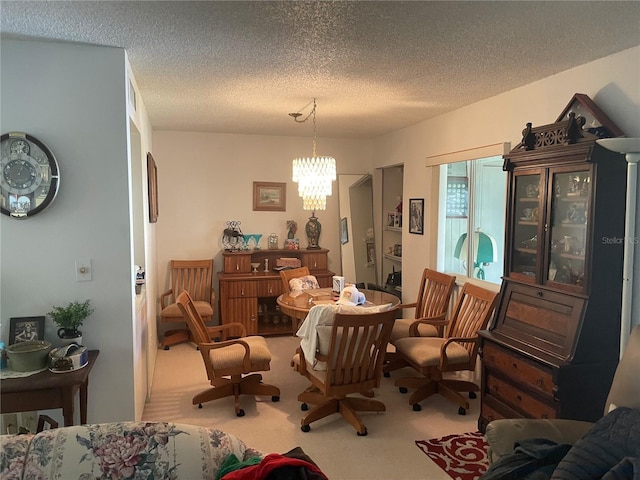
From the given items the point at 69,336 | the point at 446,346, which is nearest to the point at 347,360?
the point at 446,346

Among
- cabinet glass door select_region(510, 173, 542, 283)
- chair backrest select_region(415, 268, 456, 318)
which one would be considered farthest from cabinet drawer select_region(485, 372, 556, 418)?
chair backrest select_region(415, 268, 456, 318)

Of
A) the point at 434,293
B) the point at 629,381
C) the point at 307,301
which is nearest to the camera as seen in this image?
the point at 629,381

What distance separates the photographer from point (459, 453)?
2949 millimetres

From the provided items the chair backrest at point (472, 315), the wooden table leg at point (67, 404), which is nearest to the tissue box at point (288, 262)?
the chair backrest at point (472, 315)

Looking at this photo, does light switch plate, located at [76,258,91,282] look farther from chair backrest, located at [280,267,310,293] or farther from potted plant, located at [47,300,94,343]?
chair backrest, located at [280,267,310,293]

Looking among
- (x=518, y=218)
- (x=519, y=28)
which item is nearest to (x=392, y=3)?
(x=519, y=28)

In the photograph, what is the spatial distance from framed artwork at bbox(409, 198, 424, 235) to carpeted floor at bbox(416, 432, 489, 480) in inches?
87.7

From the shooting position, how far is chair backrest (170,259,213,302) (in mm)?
5488

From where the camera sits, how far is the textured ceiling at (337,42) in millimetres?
2018

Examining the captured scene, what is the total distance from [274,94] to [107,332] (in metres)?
2.15

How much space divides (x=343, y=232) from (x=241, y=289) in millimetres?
1634

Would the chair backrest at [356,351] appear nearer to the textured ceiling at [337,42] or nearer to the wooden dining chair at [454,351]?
the wooden dining chair at [454,351]

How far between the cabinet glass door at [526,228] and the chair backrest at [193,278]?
369 centimetres

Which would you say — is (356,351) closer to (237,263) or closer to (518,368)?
(518,368)
